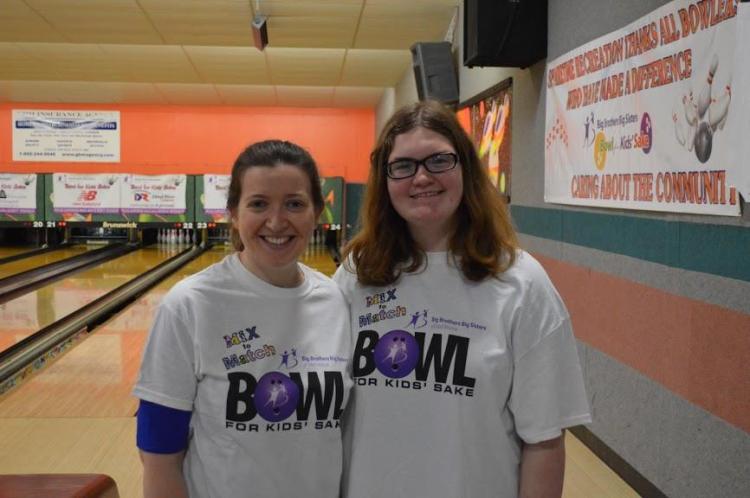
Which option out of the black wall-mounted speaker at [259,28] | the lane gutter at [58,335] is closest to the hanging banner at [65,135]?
the lane gutter at [58,335]

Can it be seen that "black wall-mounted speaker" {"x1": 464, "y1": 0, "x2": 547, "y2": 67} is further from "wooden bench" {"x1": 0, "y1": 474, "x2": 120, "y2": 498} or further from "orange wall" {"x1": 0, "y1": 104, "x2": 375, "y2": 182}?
"orange wall" {"x1": 0, "y1": 104, "x2": 375, "y2": 182}

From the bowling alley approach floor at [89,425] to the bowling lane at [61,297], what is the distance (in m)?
0.50

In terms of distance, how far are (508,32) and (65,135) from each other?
967cm

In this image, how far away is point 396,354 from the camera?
1.31m

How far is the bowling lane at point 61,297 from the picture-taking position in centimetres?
530

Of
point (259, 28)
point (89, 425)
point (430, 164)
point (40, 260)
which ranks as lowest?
point (89, 425)

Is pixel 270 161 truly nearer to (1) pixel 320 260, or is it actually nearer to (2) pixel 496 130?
(2) pixel 496 130

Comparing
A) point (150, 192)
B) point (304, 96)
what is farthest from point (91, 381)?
point (150, 192)

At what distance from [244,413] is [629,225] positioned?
204 centimetres

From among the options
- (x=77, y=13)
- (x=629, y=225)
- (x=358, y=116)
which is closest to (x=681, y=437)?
(x=629, y=225)

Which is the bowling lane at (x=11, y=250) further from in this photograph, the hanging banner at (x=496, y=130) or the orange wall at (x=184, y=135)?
the hanging banner at (x=496, y=130)

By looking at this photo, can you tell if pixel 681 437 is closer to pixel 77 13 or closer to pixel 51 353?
pixel 51 353

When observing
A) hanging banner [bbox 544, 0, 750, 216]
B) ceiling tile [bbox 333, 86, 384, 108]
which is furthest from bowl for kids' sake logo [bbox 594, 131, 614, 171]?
ceiling tile [bbox 333, 86, 384, 108]

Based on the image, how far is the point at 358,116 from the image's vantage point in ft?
40.6
